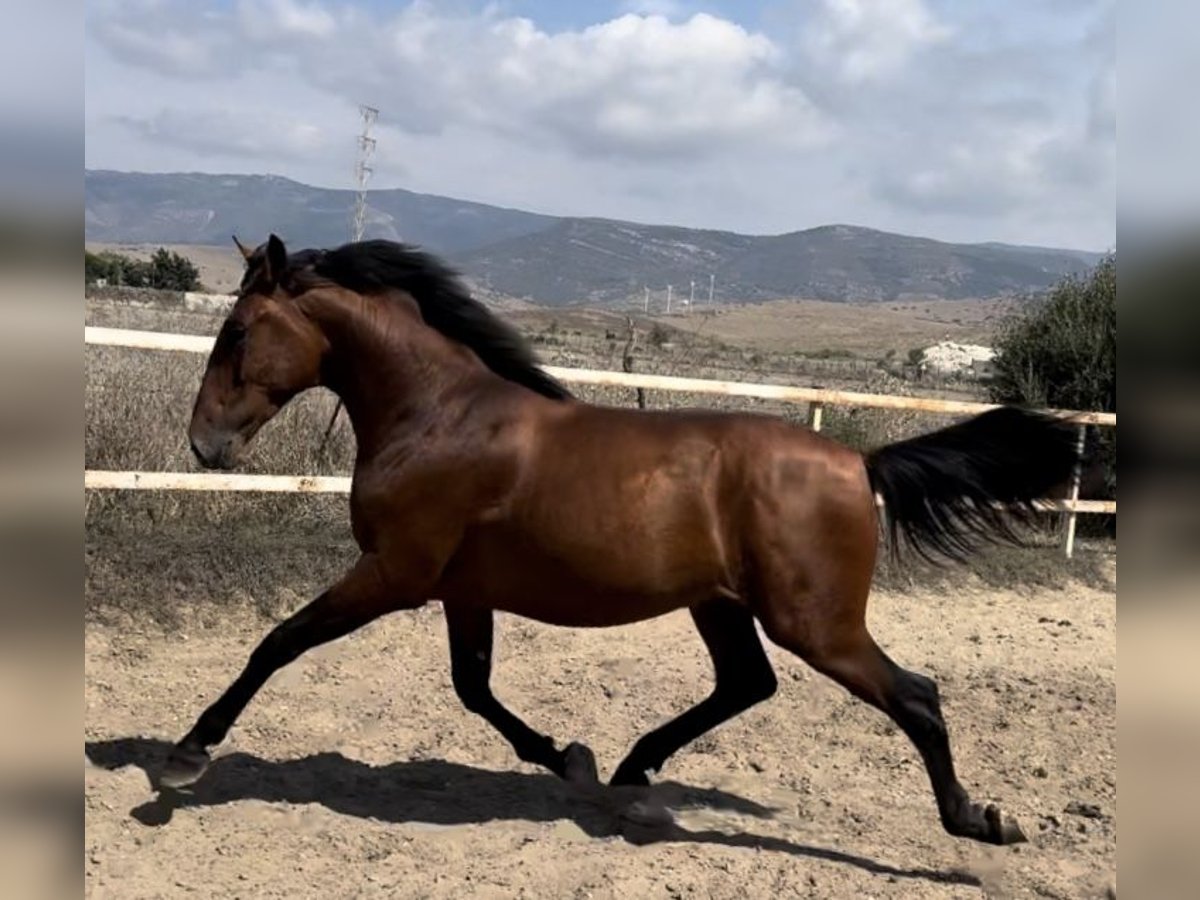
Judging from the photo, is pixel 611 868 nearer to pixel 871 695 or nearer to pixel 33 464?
pixel 871 695

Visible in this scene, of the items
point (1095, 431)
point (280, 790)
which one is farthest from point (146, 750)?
point (1095, 431)

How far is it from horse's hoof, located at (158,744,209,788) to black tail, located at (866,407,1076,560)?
269 centimetres

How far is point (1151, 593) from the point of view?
1.43 m

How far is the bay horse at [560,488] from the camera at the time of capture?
152 inches

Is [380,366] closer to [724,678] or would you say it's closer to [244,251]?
[244,251]

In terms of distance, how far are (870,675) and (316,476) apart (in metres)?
4.87

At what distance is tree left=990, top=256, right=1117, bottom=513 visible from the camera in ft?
41.2

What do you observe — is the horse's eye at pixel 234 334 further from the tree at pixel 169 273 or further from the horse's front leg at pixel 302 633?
the tree at pixel 169 273

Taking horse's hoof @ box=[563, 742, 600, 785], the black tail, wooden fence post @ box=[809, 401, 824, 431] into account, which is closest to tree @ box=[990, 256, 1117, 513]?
wooden fence post @ box=[809, 401, 824, 431]

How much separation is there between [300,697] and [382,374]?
2124mm

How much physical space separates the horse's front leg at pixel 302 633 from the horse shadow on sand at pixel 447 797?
0.19 m

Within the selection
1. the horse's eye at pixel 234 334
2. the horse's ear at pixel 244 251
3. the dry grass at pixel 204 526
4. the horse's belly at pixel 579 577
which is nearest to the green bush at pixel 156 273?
the dry grass at pixel 204 526

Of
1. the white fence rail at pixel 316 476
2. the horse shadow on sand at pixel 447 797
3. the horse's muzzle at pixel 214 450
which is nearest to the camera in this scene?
the horse's muzzle at pixel 214 450

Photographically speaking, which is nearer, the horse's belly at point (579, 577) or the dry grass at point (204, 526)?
the horse's belly at point (579, 577)
